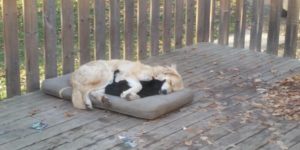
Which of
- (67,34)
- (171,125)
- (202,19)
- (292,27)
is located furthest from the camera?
(292,27)

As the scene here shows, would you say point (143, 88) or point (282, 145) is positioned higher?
point (143, 88)

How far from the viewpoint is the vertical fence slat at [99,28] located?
6.21 m

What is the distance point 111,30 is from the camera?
6.47 m

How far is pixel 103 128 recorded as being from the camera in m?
4.61

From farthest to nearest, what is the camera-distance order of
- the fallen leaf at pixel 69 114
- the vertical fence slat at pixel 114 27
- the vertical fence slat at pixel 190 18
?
the vertical fence slat at pixel 190 18 → the vertical fence slat at pixel 114 27 → the fallen leaf at pixel 69 114

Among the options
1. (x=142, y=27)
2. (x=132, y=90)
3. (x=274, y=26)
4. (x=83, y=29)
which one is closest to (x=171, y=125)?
(x=132, y=90)

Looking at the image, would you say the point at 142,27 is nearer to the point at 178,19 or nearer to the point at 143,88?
the point at 178,19

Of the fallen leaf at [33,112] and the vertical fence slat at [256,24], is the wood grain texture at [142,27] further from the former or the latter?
the fallen leaf at [33,112]

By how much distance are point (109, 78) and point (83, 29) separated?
106cm

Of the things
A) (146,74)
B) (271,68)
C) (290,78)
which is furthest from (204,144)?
(271,68)

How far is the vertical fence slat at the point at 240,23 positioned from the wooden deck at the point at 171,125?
1.78 m

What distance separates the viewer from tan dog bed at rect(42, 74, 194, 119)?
A: 4.80m

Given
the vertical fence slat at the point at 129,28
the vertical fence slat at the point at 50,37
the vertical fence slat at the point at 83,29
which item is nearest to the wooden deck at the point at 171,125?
the vertical fence slat at the point at 50,37

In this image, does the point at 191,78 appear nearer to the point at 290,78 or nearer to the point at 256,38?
the point at 290,78
